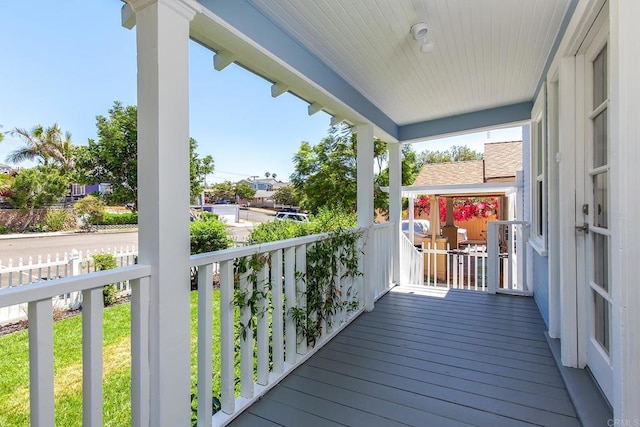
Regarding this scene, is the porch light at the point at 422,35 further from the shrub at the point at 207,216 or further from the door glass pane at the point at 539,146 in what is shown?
the shrub at the point at 207,216

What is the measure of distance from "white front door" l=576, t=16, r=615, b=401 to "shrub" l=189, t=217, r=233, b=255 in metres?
4.38

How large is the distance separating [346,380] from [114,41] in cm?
469

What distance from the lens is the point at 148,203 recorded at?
1.34 m

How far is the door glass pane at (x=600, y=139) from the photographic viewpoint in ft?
5.75

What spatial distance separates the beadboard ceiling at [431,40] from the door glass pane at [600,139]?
81 centimetres

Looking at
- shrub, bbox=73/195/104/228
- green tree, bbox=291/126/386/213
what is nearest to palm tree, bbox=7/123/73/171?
shrub, bbox=73/195/104/228

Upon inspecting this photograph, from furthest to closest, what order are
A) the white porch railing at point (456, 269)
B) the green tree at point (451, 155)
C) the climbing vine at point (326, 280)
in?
1. the green tree at point (451, 155)
2. the white porch railing at point (456, 269)
3. the climbing vine at point (326, 280)

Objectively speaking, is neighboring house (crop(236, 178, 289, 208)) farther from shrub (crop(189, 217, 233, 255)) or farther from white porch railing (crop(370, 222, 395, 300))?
white porch railing (crop(370, 222, 395, 300))

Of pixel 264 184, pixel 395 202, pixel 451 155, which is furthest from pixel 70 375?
pixel 451 155

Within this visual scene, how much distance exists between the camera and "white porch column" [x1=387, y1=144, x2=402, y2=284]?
4652 millimetres

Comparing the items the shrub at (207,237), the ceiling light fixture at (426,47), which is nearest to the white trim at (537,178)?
the ceiling light fixture at (426,47)

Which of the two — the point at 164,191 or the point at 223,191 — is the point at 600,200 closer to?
the point at 164,191

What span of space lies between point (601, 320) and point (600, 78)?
1.43m

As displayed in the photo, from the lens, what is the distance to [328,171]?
823cm
